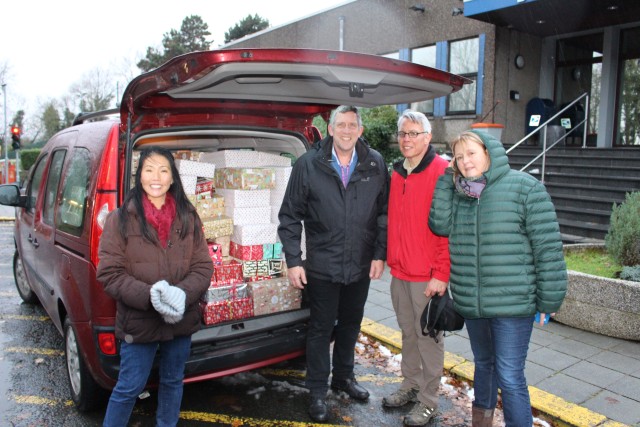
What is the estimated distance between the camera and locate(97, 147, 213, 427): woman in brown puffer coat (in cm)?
253

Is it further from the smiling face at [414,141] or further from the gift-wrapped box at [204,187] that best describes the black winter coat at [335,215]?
the gift-wrapped box at [204,187]

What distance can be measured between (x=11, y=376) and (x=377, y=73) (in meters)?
3.63

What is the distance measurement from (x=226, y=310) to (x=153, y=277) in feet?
2.84

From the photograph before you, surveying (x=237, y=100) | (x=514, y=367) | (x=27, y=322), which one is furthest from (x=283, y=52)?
(x=27, y=322)

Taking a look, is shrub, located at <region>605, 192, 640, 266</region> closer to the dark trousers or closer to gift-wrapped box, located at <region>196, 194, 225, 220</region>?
the dark trousers

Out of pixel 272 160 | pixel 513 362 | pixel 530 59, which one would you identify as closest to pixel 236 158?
pixel 272 160

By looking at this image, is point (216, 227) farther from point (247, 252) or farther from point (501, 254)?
point (501, 254)

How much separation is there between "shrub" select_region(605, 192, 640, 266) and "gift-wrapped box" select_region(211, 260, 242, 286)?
3858 mm

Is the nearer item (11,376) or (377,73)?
(377,73)

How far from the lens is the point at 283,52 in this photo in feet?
8.52

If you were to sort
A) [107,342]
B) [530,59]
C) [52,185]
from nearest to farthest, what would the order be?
[107,342], [52,185], [530,59]

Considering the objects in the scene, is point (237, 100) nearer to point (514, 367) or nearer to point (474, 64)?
point (514, 367)

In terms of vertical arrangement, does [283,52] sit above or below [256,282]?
above

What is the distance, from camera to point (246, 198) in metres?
3.93
